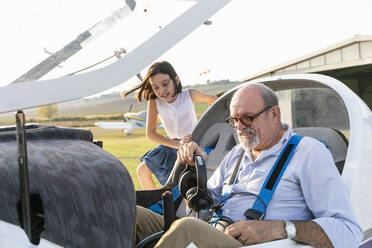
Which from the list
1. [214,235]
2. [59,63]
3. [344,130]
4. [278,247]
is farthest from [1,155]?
[344,130]

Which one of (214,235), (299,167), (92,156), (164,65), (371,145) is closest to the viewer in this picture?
(92,156)

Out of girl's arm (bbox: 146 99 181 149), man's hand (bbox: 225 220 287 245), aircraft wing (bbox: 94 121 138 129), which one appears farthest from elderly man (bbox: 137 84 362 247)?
aircraft wing (bbox: 94 121 138 129)

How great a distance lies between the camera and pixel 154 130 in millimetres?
3199

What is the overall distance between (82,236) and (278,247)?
773 millimetres

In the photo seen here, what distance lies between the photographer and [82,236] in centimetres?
105

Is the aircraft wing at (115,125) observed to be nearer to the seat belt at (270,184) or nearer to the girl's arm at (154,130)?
the girl's arm at (154,130)

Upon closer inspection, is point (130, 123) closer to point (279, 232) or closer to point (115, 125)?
point (115, 125)

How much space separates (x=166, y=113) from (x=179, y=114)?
0.37ft

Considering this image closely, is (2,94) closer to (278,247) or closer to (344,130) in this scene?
(278,247)

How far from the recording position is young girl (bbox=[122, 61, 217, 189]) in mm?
2896

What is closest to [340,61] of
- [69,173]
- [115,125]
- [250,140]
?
[250,140]

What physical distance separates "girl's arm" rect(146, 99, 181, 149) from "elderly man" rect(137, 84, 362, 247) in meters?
0.67

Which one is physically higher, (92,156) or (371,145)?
(92,156)

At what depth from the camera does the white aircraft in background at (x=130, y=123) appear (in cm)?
2570
